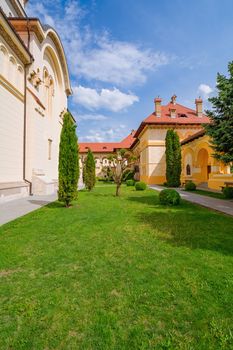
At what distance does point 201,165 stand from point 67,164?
1800cm

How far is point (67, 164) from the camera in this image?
32.5ft

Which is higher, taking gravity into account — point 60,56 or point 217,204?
point 60,56

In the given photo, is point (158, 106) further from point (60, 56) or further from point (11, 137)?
point (11, 137)

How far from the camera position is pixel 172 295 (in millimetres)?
2861

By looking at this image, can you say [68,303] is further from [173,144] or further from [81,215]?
[173,144]

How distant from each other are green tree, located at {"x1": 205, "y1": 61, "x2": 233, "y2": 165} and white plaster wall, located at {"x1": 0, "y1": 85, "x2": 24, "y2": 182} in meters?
10.7

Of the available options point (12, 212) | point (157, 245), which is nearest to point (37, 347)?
point (157, 245)

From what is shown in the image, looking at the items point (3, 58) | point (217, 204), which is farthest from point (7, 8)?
point (217, 204)

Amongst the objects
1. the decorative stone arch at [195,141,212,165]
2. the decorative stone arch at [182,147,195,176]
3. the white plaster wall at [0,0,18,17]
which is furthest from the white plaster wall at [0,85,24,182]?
the decorative stone arch at [182,147,195,176]

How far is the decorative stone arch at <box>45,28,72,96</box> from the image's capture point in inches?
702

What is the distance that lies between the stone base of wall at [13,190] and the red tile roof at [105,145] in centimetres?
4285

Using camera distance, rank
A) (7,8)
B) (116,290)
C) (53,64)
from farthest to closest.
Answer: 1. (53,64)
2. (7,8)
3. (116,290)

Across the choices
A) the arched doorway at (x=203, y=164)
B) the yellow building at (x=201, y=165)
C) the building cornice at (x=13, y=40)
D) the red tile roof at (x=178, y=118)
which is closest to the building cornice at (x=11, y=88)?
the building cornice at (x=13, y=40)

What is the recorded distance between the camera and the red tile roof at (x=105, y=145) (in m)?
56.1
